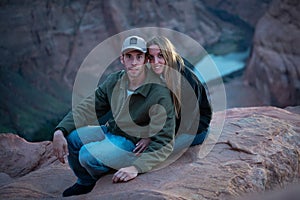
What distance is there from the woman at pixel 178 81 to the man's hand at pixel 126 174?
0.15 metres

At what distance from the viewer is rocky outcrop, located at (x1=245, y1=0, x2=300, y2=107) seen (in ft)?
34.8

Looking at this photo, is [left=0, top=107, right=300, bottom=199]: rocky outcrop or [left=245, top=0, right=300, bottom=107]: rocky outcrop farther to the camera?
[left=245, top=0, right=300, bottom=107]: rocky outcrop

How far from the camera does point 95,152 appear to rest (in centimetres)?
212

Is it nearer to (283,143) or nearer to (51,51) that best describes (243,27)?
(51,51)

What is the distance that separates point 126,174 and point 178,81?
558 mm

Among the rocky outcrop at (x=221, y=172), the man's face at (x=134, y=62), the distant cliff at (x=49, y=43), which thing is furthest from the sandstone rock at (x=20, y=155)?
the distant cliff at (x=49, y=43)

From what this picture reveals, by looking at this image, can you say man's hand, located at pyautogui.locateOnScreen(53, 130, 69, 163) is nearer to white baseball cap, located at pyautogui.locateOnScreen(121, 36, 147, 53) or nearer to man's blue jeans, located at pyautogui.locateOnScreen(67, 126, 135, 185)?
man's blue jeans, located at pyautogui.locateOnScreen(67, 126, 135, 185)

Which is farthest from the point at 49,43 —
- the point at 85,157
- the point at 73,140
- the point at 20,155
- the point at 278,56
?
the point at 85,157

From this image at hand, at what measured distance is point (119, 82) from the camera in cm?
221

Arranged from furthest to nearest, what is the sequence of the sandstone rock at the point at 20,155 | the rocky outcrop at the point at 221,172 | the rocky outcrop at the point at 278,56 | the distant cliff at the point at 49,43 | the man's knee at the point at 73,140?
1. the distant cliff at the point at 49,43
2. the rocky outcrop at the point at 278,56
3. the sandstone rock at the point at 20,155
4. the man's knee at the point at 73,140
5. the rocky outcrop at the point at 221,172

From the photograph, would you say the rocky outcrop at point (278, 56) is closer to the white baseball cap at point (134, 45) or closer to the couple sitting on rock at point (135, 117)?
the couple sitting on rock at point (135, 117)

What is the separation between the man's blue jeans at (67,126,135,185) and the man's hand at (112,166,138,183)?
7 centimetres

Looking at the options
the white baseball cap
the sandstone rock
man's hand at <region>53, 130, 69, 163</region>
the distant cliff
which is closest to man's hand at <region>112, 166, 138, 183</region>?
man's hand at <region>53, 130, 69, 163</region>

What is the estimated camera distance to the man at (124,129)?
6.71ft
